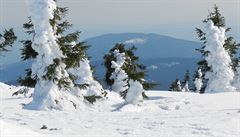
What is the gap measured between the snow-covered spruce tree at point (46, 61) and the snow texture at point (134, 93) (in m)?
4.84

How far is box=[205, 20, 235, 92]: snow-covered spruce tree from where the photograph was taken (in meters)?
56.9

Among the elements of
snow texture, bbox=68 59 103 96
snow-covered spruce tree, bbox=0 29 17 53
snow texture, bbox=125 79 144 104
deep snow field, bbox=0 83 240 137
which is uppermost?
snow-covered spruce tree, bbox=0 29 17 53

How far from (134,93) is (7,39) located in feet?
82.4

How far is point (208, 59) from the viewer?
5778cm

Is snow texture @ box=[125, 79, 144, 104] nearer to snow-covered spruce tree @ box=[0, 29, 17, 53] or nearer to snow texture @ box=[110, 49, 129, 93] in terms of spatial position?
snow texture @ box=[110, 49, 129, 93]

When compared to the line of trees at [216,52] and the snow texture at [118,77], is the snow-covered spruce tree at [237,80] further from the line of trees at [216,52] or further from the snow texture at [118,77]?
the snow texture at [118,77]

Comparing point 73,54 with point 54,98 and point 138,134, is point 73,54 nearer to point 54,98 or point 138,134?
point 54,98

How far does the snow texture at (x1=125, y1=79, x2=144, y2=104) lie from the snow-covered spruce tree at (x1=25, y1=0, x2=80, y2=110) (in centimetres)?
484

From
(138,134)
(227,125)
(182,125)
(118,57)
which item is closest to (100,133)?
(138,134)

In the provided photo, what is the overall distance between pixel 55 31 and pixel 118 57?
30.0 metres

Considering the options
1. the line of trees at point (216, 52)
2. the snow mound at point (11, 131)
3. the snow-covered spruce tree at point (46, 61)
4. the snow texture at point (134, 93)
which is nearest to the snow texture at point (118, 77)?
the line of trees at point (216, 52)

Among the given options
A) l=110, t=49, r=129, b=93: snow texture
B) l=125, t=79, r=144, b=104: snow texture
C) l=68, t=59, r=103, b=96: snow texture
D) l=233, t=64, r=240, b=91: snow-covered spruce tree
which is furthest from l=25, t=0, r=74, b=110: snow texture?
l=233, t=64, r=240, b=91: snow-covered spruce tree

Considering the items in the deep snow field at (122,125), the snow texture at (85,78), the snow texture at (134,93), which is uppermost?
the snow texture at (85,78)

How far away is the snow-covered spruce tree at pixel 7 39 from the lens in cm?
5345
